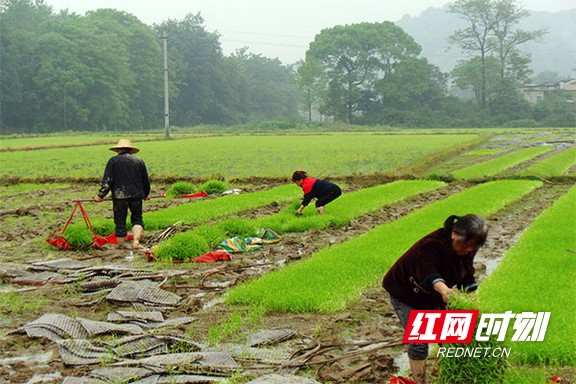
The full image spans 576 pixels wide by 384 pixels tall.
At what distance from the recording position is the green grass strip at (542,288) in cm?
502

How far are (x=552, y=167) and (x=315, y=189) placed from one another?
44.8 feet

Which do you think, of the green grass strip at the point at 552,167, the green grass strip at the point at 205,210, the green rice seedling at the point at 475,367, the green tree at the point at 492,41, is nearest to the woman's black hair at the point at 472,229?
the green rice seedling at the point at 475,367

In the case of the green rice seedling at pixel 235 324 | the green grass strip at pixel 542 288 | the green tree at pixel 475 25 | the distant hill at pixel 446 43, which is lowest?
the green rice seedling at pixel 235 324

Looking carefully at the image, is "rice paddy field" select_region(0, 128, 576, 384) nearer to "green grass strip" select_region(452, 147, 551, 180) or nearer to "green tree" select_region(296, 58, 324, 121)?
"green grass strip" select_region(452, 147, 551, 180)

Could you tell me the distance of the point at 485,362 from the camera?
4195 mm

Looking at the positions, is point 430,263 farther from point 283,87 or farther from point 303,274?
point 283,87

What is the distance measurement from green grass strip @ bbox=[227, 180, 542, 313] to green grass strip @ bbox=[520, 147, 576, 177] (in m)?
10.8

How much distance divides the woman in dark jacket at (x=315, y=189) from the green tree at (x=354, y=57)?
58.6 meters

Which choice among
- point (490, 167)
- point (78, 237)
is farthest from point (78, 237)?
point (490, 167)

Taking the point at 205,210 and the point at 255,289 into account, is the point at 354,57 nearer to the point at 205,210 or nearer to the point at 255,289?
the point at 205,210

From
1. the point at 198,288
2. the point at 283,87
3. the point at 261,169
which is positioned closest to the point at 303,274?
the point at 198,288

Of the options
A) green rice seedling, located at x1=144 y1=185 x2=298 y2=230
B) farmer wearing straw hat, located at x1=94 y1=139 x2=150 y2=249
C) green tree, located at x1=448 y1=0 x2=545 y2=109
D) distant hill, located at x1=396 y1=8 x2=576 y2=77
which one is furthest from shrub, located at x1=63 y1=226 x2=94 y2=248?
distant hill, located at x1=396 y1=8 x2=576 y2=77

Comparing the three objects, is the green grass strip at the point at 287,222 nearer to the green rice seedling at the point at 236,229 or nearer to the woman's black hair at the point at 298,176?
the green rice seedling at the point at 236,229

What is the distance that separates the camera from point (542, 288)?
→ 265 inches
